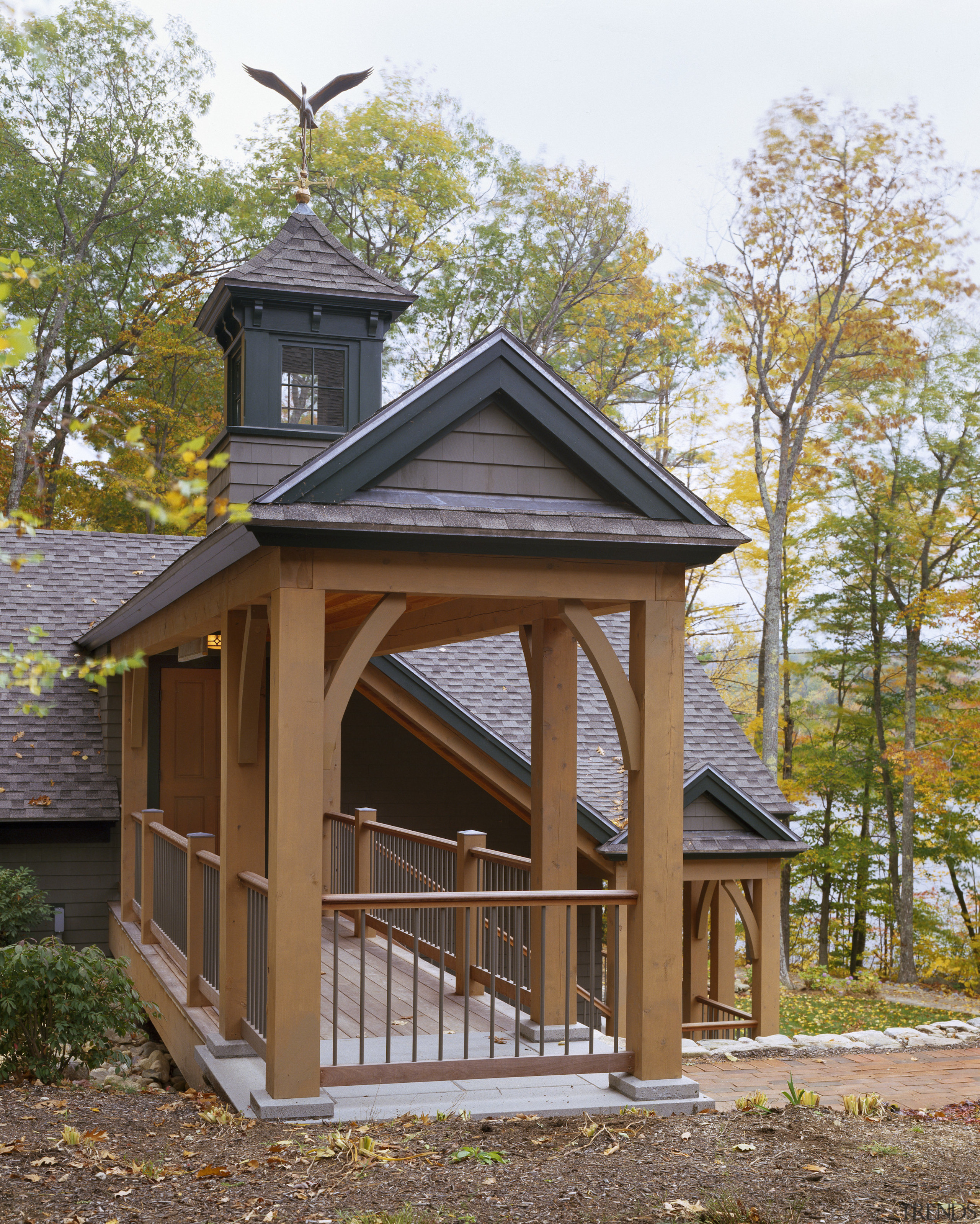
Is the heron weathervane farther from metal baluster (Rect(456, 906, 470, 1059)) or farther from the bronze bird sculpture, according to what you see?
metal baluster (Rect(456, 906, 470, 1059))

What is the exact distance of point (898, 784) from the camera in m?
24.3

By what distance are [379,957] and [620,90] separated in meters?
38.6

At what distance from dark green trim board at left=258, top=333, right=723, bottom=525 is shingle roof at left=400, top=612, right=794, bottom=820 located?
19.0 ft

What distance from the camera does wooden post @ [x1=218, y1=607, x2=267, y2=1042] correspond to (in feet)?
21.1

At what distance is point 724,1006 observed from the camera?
1211cm

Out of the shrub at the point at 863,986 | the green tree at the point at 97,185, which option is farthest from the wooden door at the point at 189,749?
the shrub at the point at 863,986

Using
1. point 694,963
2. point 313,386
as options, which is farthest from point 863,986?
point 313,386

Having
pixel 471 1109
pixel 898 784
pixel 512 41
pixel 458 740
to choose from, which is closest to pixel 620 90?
pixel 512 41

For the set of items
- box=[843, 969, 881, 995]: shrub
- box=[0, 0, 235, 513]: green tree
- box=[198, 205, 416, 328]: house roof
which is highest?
box=[0, 0, 235, 513]: green tree

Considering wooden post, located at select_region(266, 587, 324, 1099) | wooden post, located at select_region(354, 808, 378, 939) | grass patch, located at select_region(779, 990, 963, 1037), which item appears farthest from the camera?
grass patch, located at select_region(779, 990, 963, 1037)

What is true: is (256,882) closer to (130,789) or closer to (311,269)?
(130,789)

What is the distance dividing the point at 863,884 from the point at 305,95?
2110 cm

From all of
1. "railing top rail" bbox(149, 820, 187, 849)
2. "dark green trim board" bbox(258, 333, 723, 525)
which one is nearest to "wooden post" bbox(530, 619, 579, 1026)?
"dark green trim board" bbox(258, 333, 723, 525)

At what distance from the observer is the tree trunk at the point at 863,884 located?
24.8m
